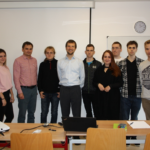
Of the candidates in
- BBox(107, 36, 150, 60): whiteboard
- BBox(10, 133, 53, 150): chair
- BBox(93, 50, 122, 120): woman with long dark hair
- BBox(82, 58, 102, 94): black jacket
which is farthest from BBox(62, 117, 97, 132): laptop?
BBox(107, 36, 150, 60): whiteboard

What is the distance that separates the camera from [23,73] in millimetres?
3133

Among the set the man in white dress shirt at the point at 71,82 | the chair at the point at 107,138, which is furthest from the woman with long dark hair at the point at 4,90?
the chair at the point at 107,138

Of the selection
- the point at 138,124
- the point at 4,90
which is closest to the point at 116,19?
the point at 138,124

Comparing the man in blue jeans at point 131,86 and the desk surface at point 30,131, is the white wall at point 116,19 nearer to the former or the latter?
the man in blue jeans at point 131,86

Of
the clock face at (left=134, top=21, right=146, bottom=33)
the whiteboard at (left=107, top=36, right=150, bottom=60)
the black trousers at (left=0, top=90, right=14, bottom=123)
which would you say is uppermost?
the clock face at (left=134, top=21, right=146, bottom=33)

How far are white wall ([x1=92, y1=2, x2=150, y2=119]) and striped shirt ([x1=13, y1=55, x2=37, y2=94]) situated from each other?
64.8 inches

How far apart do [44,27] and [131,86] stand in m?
2.46

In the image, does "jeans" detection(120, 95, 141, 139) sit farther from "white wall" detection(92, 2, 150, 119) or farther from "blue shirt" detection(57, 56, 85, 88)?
"white wall" detection(92, 2, 150, 119)

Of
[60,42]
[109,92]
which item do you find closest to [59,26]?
[60,42]

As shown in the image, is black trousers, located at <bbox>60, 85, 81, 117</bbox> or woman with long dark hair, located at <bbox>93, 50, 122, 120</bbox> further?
black trousers, located at <bbox>60, 85, 81, 117</bbox>

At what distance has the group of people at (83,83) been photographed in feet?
8.67

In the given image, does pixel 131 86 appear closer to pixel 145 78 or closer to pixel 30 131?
pixel 145 78

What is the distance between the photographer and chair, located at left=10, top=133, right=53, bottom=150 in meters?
1.32

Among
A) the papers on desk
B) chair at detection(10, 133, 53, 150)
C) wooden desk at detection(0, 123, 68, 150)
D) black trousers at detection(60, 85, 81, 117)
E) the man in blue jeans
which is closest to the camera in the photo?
chair at detection(10, 133, 53, 150)
